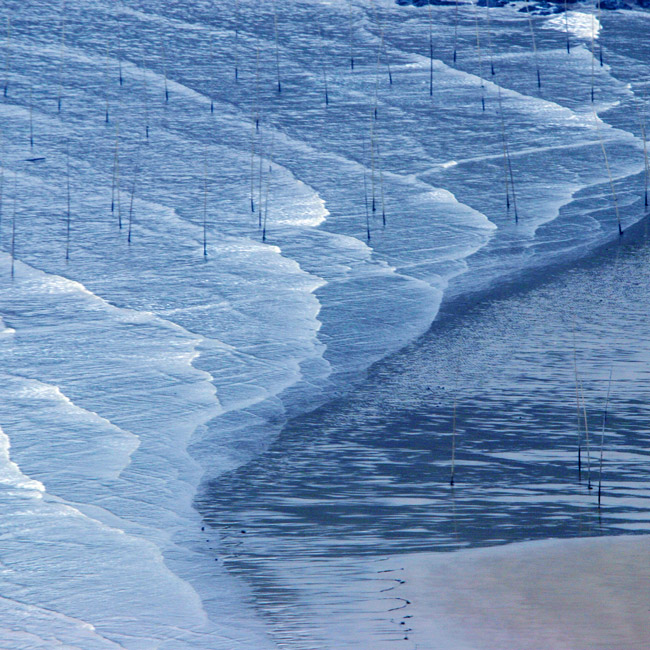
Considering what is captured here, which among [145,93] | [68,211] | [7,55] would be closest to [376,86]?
[145,93]

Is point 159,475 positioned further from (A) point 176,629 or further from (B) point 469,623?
(B) point 469,623

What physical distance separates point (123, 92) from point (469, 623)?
20.8 feet

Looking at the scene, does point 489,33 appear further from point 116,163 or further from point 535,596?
point 535,596

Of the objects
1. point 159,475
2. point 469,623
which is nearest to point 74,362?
point 159,475

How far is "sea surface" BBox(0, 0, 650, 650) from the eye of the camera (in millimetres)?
3049

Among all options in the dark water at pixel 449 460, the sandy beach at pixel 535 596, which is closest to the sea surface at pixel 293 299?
the dark water at pixel 449 460

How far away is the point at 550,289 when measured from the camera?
17.7 feet

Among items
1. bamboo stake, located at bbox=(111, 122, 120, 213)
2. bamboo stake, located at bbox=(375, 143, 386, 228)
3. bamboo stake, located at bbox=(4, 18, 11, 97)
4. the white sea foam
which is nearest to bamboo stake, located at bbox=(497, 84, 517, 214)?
bamboo stake, located at bbox=(375, 143, 386, 228)

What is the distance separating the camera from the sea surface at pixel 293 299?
305 cm

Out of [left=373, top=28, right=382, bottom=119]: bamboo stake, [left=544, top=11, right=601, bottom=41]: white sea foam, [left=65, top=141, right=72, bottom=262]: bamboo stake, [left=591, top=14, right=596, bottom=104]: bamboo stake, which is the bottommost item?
[left=65, top=141, right=72, bottom=262]: bamboo stake

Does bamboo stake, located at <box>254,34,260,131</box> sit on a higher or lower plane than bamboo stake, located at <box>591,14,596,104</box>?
lower

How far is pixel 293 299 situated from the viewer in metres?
5.29

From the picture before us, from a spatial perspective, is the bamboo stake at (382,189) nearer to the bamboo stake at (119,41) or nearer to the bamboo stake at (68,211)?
the bamboo stake at (68,211)

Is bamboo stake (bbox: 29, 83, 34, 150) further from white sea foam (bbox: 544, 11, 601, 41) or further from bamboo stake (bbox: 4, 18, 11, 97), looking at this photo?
white sea foam (bbox: 544, 11, 601, 41)
